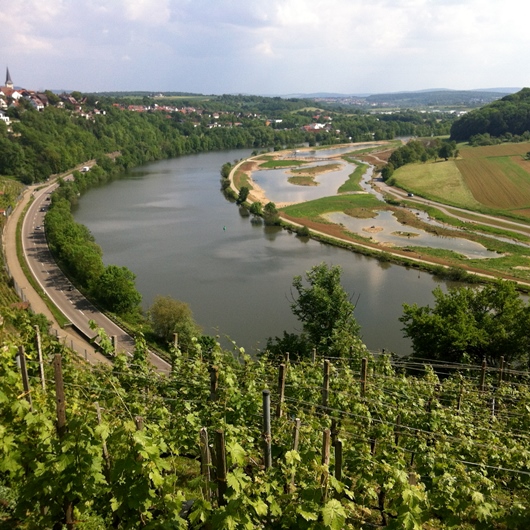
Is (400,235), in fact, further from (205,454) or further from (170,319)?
(205,454)

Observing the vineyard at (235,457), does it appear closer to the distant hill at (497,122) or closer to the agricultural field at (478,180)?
the agricultural field at (478,180)

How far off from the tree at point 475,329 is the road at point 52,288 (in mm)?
7468

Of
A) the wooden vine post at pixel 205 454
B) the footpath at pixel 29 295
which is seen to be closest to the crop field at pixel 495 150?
the footpath at pixel 29 295

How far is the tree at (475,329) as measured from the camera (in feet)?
40.1

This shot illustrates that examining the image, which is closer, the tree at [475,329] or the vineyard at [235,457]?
the vineyard at [235,457]

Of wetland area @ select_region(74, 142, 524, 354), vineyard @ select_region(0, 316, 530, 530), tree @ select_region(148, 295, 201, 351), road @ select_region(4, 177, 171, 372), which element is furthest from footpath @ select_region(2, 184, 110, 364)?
vineyard @ select_region(0, 316, 530, 530)

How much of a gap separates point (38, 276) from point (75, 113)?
57995mm

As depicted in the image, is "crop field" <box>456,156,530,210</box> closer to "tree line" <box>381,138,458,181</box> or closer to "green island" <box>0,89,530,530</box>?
"tree line" <box>381,138,458,181</box>

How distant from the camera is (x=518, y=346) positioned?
12188 millimetres

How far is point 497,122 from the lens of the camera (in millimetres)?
84188

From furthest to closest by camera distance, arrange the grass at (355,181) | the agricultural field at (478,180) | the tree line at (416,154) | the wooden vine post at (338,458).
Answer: the tree line at (416,154), the grass at (355,181), the agricultural field at (478,180), the wooden vine post at (338,458)

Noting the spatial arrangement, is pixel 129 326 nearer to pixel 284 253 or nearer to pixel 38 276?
pixel 38 276

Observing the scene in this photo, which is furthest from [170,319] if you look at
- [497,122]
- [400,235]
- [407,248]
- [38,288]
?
[497,122]

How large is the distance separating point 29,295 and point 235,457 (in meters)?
19.9
